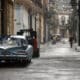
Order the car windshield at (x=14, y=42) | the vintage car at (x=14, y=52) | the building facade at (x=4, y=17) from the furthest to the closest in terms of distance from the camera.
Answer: the building facade at (x=4, y=17) < the car windshield at (x=14, y=42) < the vintage car at (x=14, y=52)

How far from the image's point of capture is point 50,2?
108438mm

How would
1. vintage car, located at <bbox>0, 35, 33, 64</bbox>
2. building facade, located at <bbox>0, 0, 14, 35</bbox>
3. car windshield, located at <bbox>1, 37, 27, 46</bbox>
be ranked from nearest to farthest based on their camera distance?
vintage car, located at <bbox>0, 35, 33, 64</bbox>, car windshield, located at <bbox>1, 37, 27, 46</bbox>, building facade, located at <bbox>0, 0, 14, 35</bbox>

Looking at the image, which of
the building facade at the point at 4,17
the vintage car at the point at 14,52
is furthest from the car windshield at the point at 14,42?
the building facade at the point at 4,17

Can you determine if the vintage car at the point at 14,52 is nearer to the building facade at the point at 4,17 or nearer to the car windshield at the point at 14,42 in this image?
the car windshield at the point at 14,42

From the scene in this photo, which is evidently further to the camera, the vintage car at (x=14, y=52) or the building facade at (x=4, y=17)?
the building facade at (x=4, y=17)

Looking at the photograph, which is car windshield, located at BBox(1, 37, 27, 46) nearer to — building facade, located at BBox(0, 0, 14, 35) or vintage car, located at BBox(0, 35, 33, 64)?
vintage car, located at BBox(0, 35, 33, 64)

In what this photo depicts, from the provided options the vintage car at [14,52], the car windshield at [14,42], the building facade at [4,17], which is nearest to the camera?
the vintage car at [14,52]

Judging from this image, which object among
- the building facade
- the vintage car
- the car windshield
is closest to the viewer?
the vintage car

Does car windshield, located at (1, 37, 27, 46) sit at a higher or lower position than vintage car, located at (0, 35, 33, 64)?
higher

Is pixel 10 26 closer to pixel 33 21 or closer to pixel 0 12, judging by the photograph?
pixel 0 12

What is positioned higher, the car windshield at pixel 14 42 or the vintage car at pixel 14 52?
the car windshield at pixel 14 42

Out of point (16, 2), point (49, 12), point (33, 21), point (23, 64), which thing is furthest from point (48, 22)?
point (23, 64)

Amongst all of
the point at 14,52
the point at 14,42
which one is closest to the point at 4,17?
the point at 14,42

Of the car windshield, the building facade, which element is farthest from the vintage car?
the building facade
